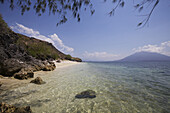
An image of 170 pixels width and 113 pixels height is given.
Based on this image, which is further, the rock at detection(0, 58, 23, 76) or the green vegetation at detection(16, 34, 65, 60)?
the green vegetation at detection(16, 34, 65, 60)

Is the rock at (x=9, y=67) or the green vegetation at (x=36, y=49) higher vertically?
the green vegetation at (x=36, y=49)

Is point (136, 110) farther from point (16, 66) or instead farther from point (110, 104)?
point (16, 66)

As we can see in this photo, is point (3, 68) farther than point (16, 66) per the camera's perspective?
No

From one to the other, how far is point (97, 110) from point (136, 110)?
173 centimetres

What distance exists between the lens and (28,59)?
10.3 m

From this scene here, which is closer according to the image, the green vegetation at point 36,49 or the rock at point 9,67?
the rock at point 9,67

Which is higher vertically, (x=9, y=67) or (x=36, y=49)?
(x=36, y=49)

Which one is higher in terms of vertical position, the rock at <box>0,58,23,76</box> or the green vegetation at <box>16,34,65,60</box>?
the green vegetation at <box>16,34,65,60</box>

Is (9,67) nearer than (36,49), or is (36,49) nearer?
(9,67)

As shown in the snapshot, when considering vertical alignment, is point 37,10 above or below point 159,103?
above

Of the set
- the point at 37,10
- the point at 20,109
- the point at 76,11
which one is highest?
the point at 37,10

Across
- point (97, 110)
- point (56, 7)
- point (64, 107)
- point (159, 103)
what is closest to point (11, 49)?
point (56, 7)

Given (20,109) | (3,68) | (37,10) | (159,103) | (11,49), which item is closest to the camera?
(20,109)

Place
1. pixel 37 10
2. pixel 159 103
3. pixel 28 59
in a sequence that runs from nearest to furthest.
A: pixel 37 10, pixel 159 103, pixel 28 59
